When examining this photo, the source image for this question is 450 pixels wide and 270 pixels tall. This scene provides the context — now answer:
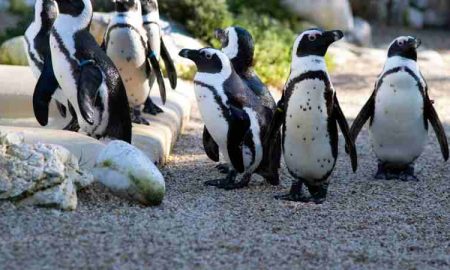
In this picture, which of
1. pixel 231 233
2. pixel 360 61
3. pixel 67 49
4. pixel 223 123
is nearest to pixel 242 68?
pixel 223 123

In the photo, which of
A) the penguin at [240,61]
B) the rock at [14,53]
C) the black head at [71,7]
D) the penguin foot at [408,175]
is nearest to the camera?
the black head at [71,7]

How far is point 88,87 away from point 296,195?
146 cm

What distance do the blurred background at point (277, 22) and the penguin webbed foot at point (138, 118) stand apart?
2.81 metres

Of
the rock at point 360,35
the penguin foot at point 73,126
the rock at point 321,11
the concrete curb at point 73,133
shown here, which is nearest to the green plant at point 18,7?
the rock at point 321,11

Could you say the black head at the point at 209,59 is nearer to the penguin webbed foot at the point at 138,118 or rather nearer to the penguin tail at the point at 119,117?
the penguin tail at the point at 119,117

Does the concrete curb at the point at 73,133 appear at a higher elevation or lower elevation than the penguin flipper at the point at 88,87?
lower

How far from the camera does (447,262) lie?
15.3 feet

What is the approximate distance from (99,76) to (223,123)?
33.9 inches

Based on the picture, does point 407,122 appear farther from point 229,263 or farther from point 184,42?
point 184,42

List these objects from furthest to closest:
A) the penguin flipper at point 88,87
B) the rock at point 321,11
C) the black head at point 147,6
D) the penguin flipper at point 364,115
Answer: the rock at point 321,11 < the black head at point 147,6 < the penguin flipper at point 364,115 < the penguin flipper at point 88,87

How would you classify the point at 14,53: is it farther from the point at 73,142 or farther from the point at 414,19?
the point at 414,19

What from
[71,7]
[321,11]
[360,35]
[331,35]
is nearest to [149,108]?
[71,7]

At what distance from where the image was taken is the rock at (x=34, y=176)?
4922mm

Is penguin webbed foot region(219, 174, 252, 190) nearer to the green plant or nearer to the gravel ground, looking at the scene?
the gravel ground
